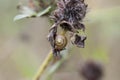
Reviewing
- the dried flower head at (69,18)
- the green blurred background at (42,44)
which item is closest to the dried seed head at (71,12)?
the dried flower head at (69,18)

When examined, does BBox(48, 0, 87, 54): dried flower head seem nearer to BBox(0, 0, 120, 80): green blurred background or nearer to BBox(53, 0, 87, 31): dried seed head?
BBox(53, 0, 87, 31): dried seed head

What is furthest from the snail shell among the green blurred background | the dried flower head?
the green blurred background

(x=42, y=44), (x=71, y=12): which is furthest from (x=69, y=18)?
(x=42, y=44)

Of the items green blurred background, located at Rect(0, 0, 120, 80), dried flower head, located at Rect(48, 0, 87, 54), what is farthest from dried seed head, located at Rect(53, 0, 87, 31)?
green blurred background, located at Rect(0, 0, 120, 80)

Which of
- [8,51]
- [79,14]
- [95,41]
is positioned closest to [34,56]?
[8,51]

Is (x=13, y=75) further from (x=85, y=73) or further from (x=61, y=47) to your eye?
(x=61, y=47)

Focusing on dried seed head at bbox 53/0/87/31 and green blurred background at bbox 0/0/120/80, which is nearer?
dried seed head at bbox 53/0/87/31

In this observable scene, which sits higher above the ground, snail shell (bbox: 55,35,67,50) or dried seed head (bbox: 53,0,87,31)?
dried seed head (bbox: 53,0,87,31)
